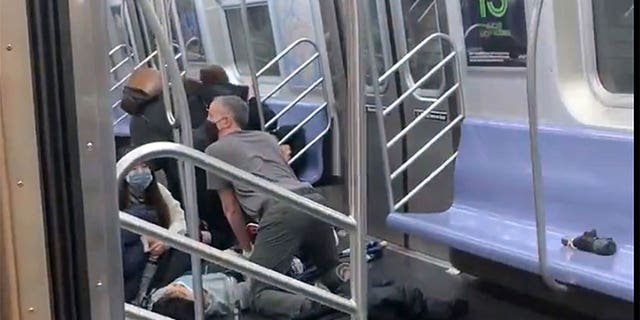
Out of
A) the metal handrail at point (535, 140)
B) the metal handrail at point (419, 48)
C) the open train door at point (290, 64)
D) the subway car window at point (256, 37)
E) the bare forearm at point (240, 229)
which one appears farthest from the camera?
the subway car window at point (256, 37)

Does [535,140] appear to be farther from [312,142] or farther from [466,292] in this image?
[312,142]

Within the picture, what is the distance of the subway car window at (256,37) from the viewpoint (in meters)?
4.86

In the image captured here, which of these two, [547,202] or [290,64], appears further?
[290,64]

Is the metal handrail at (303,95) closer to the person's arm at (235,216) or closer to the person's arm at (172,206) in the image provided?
the person's arm at (235,216)

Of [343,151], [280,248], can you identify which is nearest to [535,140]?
[343,151]

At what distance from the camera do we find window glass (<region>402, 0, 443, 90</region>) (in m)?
4.14

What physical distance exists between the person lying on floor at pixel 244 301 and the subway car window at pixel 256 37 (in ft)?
5.22

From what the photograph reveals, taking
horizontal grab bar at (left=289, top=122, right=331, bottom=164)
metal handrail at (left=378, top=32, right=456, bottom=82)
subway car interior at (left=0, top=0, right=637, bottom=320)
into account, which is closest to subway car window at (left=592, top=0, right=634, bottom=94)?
subway car interior at (left=0, top=0, right=637, bottom=320)

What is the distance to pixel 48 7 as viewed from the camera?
0.80 metres

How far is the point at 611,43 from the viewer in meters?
3.15

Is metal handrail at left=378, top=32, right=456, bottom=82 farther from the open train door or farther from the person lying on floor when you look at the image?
the person lying on floor

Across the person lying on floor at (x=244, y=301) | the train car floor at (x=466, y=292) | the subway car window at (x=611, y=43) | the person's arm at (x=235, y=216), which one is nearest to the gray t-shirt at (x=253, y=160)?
the person's arm at (x=235, y=216)

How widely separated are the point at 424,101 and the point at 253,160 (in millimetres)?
1224

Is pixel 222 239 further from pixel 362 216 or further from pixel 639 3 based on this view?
pixel 639 3
